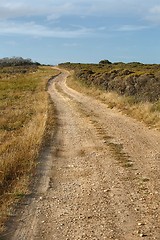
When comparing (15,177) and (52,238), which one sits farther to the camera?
(15,177)

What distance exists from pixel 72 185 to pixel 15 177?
1056mm

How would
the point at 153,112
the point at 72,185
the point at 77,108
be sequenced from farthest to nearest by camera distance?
1. the point at 77,108
2. the point at 153,112
3. the point at 72,185

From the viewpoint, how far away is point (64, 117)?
17.2m

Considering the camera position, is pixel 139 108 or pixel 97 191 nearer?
pixel 97 191

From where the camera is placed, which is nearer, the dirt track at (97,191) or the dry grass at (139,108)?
the dirt track at (97,191)

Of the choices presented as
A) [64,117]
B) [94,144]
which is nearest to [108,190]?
[94,144]

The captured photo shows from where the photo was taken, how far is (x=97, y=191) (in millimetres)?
7156

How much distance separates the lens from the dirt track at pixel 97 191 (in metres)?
5.55

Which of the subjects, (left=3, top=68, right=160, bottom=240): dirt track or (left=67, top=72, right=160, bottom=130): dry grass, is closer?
(left=3, top=68, right=160, bottom=240): dirt track

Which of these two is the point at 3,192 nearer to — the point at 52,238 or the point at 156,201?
the point at 52,238

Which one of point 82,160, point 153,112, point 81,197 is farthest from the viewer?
point 153,112

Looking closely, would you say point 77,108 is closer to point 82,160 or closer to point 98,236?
point 82,160

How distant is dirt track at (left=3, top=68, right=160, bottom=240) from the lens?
18.2 feet

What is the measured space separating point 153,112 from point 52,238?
11.1 meters
